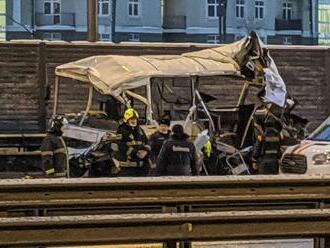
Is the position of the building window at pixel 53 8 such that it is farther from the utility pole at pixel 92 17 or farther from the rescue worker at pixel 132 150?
the rescue worker at pixel 132 150

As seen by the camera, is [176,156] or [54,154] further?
[54,154]

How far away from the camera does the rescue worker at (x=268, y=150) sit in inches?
617

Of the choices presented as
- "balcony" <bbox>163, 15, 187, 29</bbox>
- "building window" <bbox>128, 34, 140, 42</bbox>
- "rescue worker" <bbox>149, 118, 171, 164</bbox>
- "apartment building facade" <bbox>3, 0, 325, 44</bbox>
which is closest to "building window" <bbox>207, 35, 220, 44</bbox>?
"apartment building facade" <bbox>3, 0, 325, 44</bbox>

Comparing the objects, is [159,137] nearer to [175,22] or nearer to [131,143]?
[131,143]

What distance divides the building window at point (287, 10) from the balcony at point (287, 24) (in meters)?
0.62

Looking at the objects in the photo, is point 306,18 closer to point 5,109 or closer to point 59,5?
point 59,5

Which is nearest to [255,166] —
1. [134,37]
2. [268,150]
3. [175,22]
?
[268,150]

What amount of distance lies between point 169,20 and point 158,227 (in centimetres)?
6441

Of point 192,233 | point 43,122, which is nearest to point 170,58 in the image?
point 43,122

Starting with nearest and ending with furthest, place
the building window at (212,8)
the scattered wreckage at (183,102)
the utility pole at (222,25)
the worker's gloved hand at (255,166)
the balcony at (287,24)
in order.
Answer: the scattered wreckage at (183,102) < the worker's gloved hand at (255,166) < the utility pole at (222,25) < the building window at (212,8) < the balcony at (287,24)

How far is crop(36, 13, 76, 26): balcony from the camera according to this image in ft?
224

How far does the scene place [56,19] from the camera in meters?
69.0

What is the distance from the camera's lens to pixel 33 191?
863 cm

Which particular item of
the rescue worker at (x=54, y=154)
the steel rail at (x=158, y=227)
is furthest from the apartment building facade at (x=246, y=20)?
the steel rail at (x=158, y=227)
